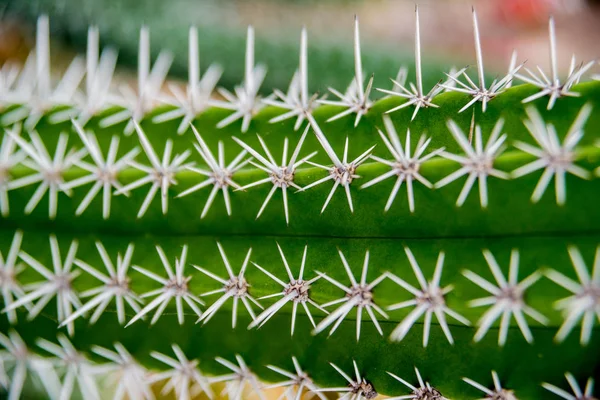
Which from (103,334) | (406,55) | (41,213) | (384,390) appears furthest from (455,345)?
(406,55)

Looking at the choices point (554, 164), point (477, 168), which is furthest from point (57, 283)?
point (554, 164)

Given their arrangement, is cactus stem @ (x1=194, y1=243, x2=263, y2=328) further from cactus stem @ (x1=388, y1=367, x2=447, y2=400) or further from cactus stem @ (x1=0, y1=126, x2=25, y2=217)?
cactus stem @ (x1=0, y1=126, x2=25, y2=217)

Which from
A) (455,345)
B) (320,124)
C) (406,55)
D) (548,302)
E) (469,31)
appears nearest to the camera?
(548,302)

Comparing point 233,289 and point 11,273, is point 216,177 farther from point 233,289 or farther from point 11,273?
point 11,273

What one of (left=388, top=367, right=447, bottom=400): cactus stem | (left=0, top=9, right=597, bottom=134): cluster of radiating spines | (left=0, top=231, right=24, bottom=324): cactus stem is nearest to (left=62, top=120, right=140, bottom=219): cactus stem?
(left=0, top=9, right=597, bottom=134): cluster of radiating spines

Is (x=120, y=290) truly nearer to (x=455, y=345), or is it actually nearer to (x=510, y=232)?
(x=455, y=345)

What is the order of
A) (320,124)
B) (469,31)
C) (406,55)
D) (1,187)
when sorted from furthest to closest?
A: (469,31) < (406,55) < (1,187) < (320,124)

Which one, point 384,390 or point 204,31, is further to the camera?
point 204,31

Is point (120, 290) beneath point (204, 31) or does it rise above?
beneath
